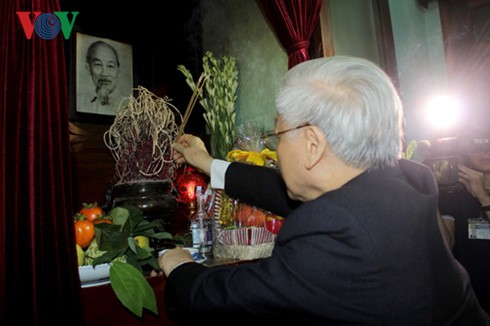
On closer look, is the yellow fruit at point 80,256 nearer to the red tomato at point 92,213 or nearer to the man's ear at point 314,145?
the red tomato at point 92,213

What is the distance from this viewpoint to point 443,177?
1.59 meters

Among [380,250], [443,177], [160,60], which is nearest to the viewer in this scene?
[380,250]

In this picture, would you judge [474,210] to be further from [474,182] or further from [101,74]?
[101,74]

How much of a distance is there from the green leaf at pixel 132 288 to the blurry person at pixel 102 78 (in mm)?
1866

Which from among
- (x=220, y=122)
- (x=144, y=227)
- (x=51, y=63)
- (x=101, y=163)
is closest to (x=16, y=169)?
(x=51, y=63)

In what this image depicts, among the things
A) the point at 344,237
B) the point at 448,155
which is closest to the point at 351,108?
the point at 344,237

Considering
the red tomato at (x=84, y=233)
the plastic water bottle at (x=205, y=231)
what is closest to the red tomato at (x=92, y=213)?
the red tomato at (x=84, y=233)

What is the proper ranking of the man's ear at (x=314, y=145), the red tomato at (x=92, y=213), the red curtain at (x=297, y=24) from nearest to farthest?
1. the man's ear at (x=314, y=145)
2. the red tomato at (x=92, y=213)
3. the red curtain at (x=297, y=24)

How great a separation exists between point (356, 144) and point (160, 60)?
2.46 metres

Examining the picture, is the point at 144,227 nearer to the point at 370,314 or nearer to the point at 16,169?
the point at 16,169

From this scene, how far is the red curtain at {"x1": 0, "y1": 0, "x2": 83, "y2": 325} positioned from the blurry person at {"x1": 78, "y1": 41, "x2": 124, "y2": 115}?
5.53 ft

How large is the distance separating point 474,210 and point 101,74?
245 centimetres

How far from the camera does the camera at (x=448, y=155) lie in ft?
5.14

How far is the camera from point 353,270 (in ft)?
2.06
